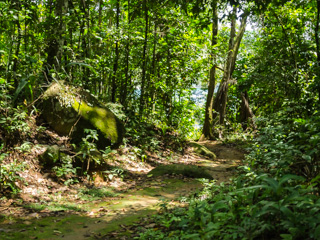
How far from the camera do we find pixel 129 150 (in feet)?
30.8

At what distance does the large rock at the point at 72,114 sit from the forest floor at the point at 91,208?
1.50 m

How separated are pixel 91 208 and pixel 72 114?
118 inches

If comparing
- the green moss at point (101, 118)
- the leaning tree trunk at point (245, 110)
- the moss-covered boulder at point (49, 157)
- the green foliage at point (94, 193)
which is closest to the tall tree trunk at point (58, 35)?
the green moss at point (101, 118)

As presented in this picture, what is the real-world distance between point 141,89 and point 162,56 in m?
2.20

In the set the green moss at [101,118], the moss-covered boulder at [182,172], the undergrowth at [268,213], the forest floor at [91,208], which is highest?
the green moss at [101,118]

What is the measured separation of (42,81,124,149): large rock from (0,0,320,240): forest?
28 mm

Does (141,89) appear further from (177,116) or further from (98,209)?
(98,209)

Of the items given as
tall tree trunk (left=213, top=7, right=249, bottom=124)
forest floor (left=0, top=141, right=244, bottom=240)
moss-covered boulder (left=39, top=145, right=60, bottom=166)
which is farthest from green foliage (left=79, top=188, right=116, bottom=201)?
tall tree trunk (left=213, top=7, right=249, bottom=124)

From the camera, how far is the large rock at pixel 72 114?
7383mm

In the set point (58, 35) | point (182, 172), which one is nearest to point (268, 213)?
point (182, 172)

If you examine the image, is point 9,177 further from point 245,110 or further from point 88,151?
point 245,110

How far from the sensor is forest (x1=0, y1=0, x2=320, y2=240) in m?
3.52

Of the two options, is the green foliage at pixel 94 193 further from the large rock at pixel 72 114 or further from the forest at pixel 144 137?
the large rock at pixel 72 114

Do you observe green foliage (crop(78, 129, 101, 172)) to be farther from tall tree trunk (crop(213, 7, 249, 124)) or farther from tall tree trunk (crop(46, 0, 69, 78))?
tall tree trunk (crop(213, 7, 249, 124))
